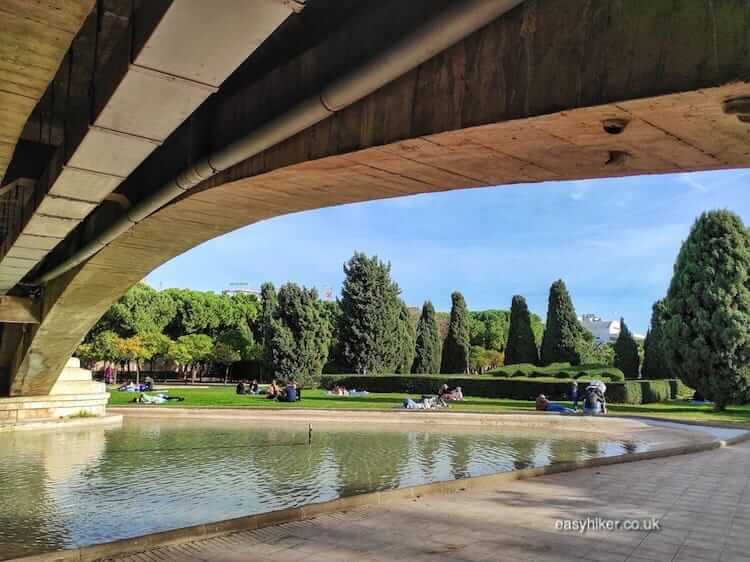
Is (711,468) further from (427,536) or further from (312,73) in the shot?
(312,73)

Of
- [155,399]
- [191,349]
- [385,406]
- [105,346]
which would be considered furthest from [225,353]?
[385,406]

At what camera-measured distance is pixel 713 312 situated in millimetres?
26312

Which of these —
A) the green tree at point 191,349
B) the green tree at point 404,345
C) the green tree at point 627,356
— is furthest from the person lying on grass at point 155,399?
the green tree at point 627,356

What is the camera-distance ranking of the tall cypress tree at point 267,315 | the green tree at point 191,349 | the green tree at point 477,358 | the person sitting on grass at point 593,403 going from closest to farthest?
the person sitting on grass at point 593,403 → the tall cypress tree at point 267,315 → the green tree at point 191,349 → the green tree at point 477,358

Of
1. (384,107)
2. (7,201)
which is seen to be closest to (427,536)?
(384,107)

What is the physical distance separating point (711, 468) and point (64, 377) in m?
20.1

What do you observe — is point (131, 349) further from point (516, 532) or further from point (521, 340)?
point (516, 532)

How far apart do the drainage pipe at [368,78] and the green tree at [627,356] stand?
44.6 metres

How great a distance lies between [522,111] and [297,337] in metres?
38.3

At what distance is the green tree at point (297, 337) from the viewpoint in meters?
41.0

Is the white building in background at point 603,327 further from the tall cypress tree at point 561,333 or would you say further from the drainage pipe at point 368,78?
the drainage pipe at point 368,78

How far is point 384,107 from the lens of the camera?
5316mm

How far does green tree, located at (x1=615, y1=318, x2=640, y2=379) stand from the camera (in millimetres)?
46531

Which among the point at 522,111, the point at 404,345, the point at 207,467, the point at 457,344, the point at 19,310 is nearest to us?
the point at 522,111
